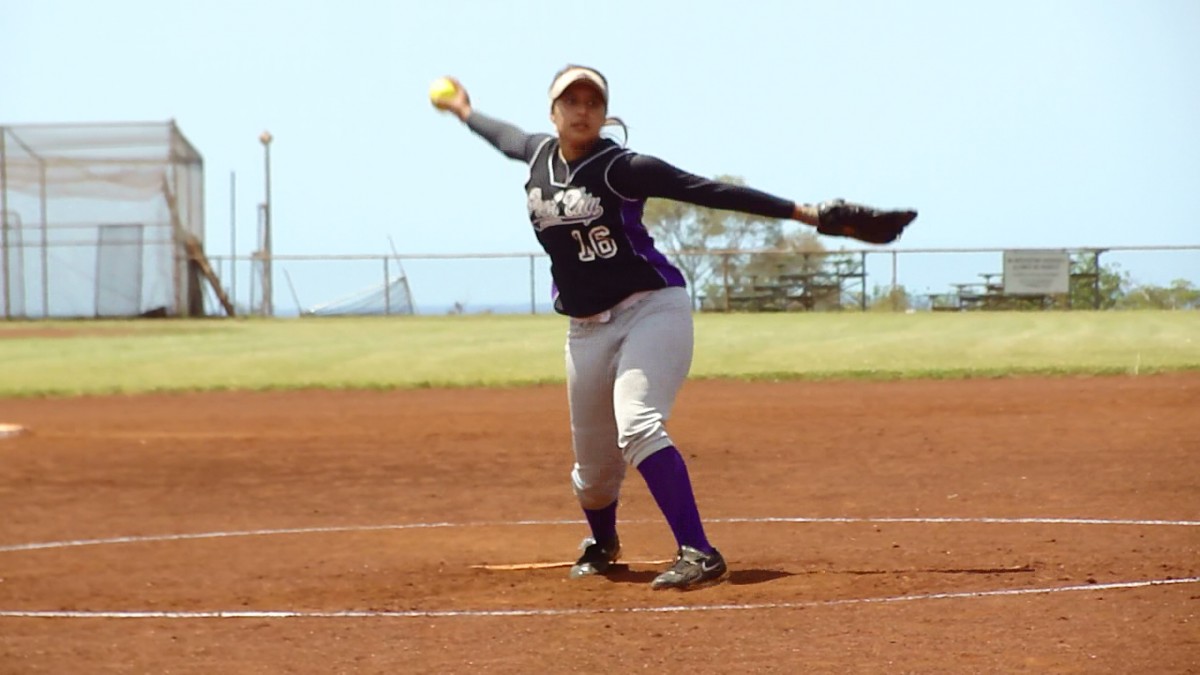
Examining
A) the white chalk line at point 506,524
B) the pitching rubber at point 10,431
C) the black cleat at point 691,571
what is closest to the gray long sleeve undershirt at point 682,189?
the black cleat at point 691,571

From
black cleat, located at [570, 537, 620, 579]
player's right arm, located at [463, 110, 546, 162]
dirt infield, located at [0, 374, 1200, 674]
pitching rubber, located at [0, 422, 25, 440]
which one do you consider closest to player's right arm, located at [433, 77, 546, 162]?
player's right arm, located at [463, 110, 546, 162]

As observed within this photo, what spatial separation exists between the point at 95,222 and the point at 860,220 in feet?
113

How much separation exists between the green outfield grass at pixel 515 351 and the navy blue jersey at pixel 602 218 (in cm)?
1232

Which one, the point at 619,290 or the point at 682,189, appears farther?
the point at 619,290

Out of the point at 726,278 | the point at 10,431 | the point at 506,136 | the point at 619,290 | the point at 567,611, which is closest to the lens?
the point at 567,611

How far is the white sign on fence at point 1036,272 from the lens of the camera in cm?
3962

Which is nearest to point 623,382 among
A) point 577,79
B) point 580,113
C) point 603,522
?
point 603,522

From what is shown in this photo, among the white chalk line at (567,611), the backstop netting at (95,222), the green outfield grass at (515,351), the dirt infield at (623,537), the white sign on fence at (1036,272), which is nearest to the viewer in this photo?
the dirt infield at (623,537)

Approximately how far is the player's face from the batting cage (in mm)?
32288

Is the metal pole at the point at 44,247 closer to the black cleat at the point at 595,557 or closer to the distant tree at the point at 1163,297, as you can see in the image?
the distant tree at the point at 1163,297

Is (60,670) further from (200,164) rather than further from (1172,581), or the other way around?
(200,164)

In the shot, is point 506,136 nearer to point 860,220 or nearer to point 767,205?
point 767,205

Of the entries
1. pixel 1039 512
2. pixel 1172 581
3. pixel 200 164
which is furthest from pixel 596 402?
pixel 200 164

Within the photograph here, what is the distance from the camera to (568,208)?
264 inches
